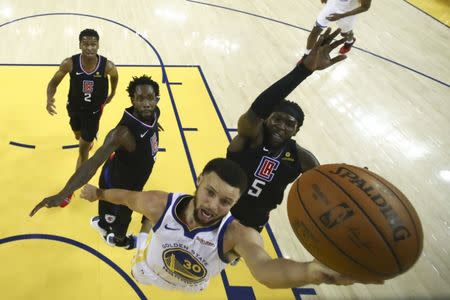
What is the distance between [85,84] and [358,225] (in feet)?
9.31

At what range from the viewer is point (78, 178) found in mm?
2311

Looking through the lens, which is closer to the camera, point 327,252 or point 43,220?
point 327,252

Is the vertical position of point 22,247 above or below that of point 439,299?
below

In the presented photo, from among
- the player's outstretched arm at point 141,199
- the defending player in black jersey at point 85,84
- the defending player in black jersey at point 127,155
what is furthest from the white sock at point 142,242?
the defending player in black jersey at point 85,84

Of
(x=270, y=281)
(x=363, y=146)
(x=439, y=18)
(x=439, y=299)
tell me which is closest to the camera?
(x=270, y=281)

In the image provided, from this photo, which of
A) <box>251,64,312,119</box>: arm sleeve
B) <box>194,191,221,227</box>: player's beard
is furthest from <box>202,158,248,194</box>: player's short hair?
<box>251,64,312,119</box>: arm sleeve

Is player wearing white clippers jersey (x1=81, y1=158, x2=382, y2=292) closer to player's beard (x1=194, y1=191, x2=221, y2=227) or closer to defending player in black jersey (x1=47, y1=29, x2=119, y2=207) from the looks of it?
player's beard (x1=194, y1=191, x2=221, y2=227)

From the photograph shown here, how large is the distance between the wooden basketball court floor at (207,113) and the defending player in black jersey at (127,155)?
55 cm

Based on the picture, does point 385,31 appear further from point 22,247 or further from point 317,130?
point 22,247

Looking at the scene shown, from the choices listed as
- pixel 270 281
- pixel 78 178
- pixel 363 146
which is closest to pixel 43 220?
pixel 78 178

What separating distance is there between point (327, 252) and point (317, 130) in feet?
12.4

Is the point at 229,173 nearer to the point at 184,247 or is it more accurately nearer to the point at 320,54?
the point at 184,247

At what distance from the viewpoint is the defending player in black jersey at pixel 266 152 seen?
80.7 inches

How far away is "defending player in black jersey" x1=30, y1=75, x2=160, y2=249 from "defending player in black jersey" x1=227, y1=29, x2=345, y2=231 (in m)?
0.66
